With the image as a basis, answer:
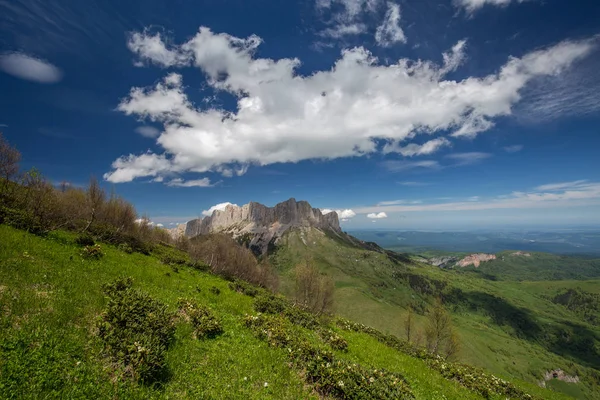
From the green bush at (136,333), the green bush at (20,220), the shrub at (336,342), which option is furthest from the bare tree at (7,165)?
the shrub at (336,342)

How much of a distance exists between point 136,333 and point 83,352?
5.41 feet

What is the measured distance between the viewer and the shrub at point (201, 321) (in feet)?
46.5

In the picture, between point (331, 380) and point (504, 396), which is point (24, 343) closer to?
point (331, 380)

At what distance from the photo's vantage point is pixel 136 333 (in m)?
10.7

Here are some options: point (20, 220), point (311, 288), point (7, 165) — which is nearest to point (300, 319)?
point (20, 220)

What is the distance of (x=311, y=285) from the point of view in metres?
73.5

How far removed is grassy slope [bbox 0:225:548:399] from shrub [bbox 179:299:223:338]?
538mm

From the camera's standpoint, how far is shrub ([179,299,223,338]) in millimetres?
14180

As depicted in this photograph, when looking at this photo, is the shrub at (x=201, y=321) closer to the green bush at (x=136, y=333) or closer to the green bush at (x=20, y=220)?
the green bush at (x=136, y=333)

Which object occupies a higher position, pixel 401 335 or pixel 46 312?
pixel 46 312


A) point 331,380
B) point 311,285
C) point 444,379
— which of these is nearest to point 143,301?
point 331,380

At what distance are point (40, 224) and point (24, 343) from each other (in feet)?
67.6

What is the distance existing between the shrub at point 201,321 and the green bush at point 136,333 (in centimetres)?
170

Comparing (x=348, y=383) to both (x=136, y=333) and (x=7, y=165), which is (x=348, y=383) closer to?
(x=136, y=333)
